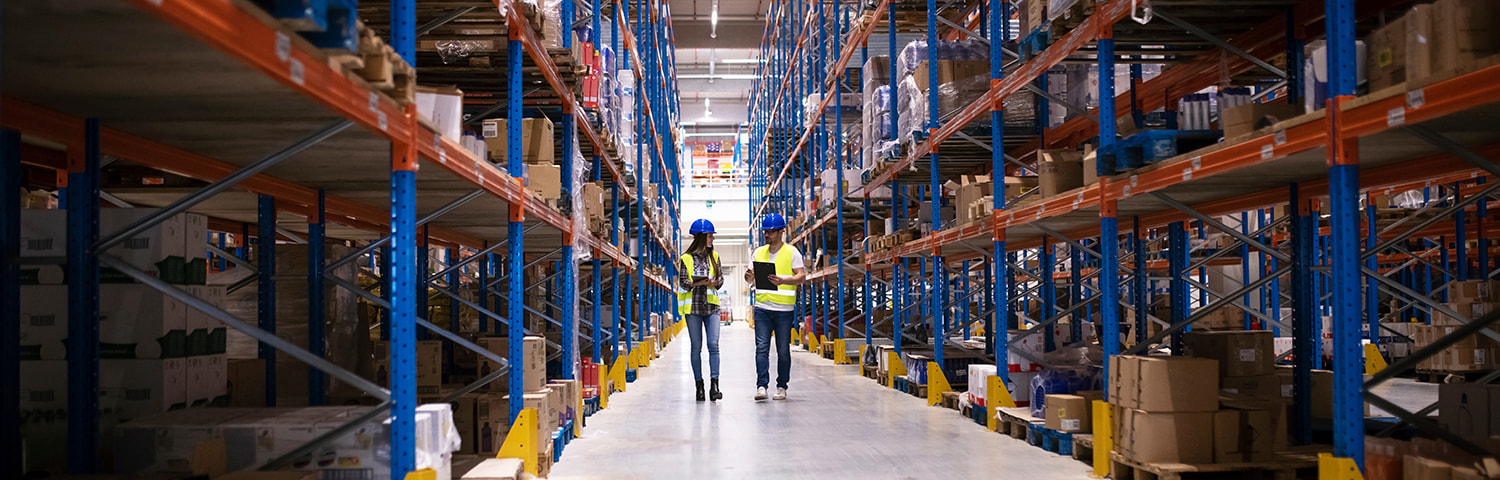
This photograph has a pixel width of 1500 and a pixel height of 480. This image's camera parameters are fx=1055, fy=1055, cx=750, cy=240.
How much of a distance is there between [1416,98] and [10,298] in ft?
15.5

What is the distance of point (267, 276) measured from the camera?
5262mm

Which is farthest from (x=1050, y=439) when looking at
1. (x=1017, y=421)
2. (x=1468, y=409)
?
(x=1468, y=409)

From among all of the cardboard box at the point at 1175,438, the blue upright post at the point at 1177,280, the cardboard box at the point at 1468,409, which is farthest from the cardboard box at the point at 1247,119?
the blue upright post at the point at 1177,280

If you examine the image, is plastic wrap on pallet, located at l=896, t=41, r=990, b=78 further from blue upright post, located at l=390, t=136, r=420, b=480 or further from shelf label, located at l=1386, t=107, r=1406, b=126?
blue upright post, located at l=390, t=136, r=420, b=480

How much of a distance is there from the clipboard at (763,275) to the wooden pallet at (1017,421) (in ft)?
8.02

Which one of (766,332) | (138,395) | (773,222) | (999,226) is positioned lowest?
(766,332)

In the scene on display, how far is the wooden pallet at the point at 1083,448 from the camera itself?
230 inches

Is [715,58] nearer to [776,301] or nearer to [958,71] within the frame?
[958,71]

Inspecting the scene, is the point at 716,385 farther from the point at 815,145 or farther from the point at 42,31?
the point at 815,145

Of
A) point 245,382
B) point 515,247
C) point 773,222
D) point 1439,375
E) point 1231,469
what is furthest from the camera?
point 1439,375

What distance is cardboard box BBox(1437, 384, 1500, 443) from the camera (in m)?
4.61

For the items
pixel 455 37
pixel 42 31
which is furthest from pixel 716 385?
pixel 42 31

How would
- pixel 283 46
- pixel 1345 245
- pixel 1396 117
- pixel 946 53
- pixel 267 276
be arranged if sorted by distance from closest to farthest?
pixel 283 46 → pixel 1396 117 → pixel 1345 245 → pixel 267 276 → pixel 946 53

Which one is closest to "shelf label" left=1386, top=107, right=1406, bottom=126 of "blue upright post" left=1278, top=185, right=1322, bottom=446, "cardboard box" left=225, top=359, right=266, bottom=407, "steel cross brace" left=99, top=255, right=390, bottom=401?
"blue upright post" left=1278, top=185, right=1322, bottom=446
